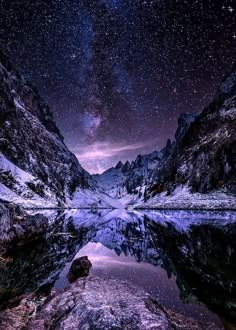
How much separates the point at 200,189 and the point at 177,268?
90.2 m

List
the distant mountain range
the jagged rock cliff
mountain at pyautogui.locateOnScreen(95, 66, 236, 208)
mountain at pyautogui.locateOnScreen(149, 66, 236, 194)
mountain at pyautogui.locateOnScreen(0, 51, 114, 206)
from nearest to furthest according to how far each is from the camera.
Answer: mountain at pyautogui.locateOnScreen(95, 66, 236, 208) → the distant mountain range → mountain at pyautogui.locateOnScreen(149, 66, 236, 194) → mountain at pyautogui.locateOnScreen(0, 51, 114, 206) → the jagged rock cliff

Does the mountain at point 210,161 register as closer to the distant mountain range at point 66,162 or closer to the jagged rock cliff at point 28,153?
the distant mountain range at point 66,162

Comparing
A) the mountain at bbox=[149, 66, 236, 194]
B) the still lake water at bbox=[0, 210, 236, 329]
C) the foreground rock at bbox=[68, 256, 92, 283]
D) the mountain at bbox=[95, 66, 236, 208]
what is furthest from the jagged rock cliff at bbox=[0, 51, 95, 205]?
the foreground rock at bbox=[68, 256, 92, 283]

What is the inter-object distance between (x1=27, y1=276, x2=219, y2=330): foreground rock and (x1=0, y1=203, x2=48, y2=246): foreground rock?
13.9 m

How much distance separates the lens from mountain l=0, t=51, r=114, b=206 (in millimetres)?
100062

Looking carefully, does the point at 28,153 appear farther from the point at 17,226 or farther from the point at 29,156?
the point at 17,226

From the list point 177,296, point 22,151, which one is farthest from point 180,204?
point 177,296

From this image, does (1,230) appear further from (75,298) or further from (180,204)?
(180,204)

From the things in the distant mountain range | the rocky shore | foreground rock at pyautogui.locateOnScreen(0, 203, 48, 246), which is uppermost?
the distant mountain range

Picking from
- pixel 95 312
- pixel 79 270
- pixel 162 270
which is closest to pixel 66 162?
pixel 162 270

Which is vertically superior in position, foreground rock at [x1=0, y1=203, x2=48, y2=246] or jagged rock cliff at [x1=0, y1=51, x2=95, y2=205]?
jagged rock cliff at [x1=0, y1=51, x2=95, y2=205]

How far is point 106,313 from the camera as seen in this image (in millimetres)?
7812

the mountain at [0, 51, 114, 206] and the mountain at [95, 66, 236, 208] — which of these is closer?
the mountain at [95, 66, 236, 208]

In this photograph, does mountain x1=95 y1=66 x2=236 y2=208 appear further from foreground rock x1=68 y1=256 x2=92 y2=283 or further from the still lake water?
foreground rock x1=68 y1=256 x2=92 y2=283
